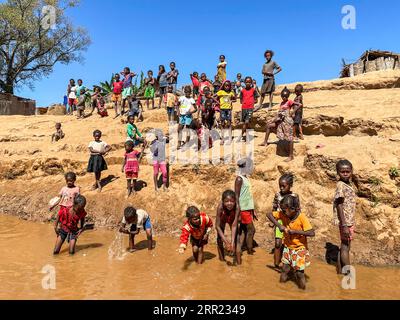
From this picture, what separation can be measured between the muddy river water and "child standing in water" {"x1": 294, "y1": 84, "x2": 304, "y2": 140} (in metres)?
3.47

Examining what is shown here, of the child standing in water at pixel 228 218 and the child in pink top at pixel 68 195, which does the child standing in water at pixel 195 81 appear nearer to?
the child in pink top at pixel 68 195

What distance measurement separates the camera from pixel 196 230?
17.0ft

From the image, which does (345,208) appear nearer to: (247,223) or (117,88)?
(247,223)

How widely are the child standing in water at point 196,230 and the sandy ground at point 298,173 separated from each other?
1.36 m

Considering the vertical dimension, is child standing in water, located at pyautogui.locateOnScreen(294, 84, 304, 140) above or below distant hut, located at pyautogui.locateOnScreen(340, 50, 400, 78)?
below

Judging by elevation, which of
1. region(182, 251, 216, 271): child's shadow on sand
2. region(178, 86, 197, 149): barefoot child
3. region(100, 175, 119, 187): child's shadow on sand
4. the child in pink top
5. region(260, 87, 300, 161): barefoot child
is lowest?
region(182, 251, 216, 271): child's shadow on sand

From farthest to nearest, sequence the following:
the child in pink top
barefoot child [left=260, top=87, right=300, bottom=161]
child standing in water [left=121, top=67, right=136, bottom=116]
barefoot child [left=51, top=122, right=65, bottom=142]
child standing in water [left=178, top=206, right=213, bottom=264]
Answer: child standing in water [left=121, top=67, right=136, bottom=116], barefoot child [left=51, top=122, right=65, bottom=142], barefoot child [left=260, top=87, right=300, bottom=161], the child in pink top, child standing in water [left=178, top=206, right=213, bottom=264]

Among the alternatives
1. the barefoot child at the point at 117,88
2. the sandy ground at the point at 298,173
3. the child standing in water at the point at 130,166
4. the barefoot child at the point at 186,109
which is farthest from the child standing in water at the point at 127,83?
the child standing in water at the point at 130,166

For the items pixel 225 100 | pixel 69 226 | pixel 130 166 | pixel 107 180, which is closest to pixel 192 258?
pixel 69 226

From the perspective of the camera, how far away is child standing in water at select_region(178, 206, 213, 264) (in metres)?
5.04

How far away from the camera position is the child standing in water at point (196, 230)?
5043mm

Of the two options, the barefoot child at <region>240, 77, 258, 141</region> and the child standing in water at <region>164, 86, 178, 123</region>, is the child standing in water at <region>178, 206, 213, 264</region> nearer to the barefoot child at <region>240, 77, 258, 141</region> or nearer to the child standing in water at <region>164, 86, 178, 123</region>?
the barefoot child at <region>240, 77, 258, 141</region>

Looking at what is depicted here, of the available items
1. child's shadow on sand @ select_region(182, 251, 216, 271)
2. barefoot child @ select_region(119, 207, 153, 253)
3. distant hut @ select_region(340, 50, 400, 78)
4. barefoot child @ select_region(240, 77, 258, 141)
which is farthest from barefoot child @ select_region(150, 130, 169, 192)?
distant hut @ select_region(340, 50, 400, 78)

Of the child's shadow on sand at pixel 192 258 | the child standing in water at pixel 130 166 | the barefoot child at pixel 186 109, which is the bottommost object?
the child's shadow on sand at pixel 192 258
